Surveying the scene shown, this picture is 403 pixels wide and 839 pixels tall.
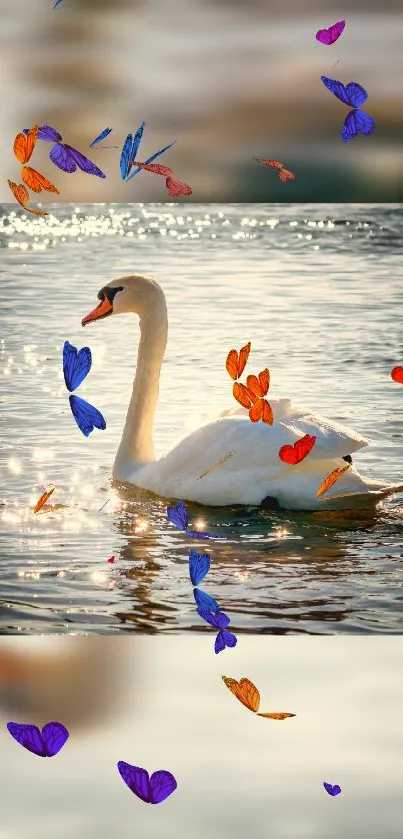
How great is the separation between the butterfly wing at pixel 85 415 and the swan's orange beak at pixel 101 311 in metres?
2.63

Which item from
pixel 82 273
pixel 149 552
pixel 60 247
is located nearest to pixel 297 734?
pixel 149 552

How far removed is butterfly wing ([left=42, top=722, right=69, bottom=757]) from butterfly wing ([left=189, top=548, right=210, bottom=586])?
0.77 meters

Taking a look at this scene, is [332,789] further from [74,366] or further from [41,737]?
[74,366]

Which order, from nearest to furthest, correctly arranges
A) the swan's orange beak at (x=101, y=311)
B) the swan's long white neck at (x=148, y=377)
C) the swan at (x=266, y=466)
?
the swan at (x=266, y=466), the swan's orange beak at (x=101, y=311), the swan's long white neck at (x=148, y=377)

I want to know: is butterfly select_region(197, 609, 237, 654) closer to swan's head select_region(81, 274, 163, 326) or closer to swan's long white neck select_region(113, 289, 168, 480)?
swan's long white neck select_region(113, 289, 168, 480)

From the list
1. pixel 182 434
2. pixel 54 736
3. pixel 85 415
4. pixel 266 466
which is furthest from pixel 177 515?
pixel 54 736

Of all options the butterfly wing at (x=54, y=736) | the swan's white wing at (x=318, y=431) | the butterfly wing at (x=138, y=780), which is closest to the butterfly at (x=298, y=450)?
the swan's white wing at (x=318, y=431)

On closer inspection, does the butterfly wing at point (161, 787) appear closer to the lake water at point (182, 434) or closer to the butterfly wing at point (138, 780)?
the butterfly wing at point (138, 780)

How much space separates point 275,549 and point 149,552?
591mm

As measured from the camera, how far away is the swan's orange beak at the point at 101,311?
29.3 feet

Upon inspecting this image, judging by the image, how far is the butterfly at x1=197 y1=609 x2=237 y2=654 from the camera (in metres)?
5.90

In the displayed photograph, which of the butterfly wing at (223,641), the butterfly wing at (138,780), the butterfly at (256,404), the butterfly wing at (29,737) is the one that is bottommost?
the butterfly wing at (29,737)

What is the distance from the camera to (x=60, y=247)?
33.6 meters

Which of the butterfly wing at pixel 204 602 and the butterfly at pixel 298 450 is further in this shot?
the butterfly at pixel 298 450
